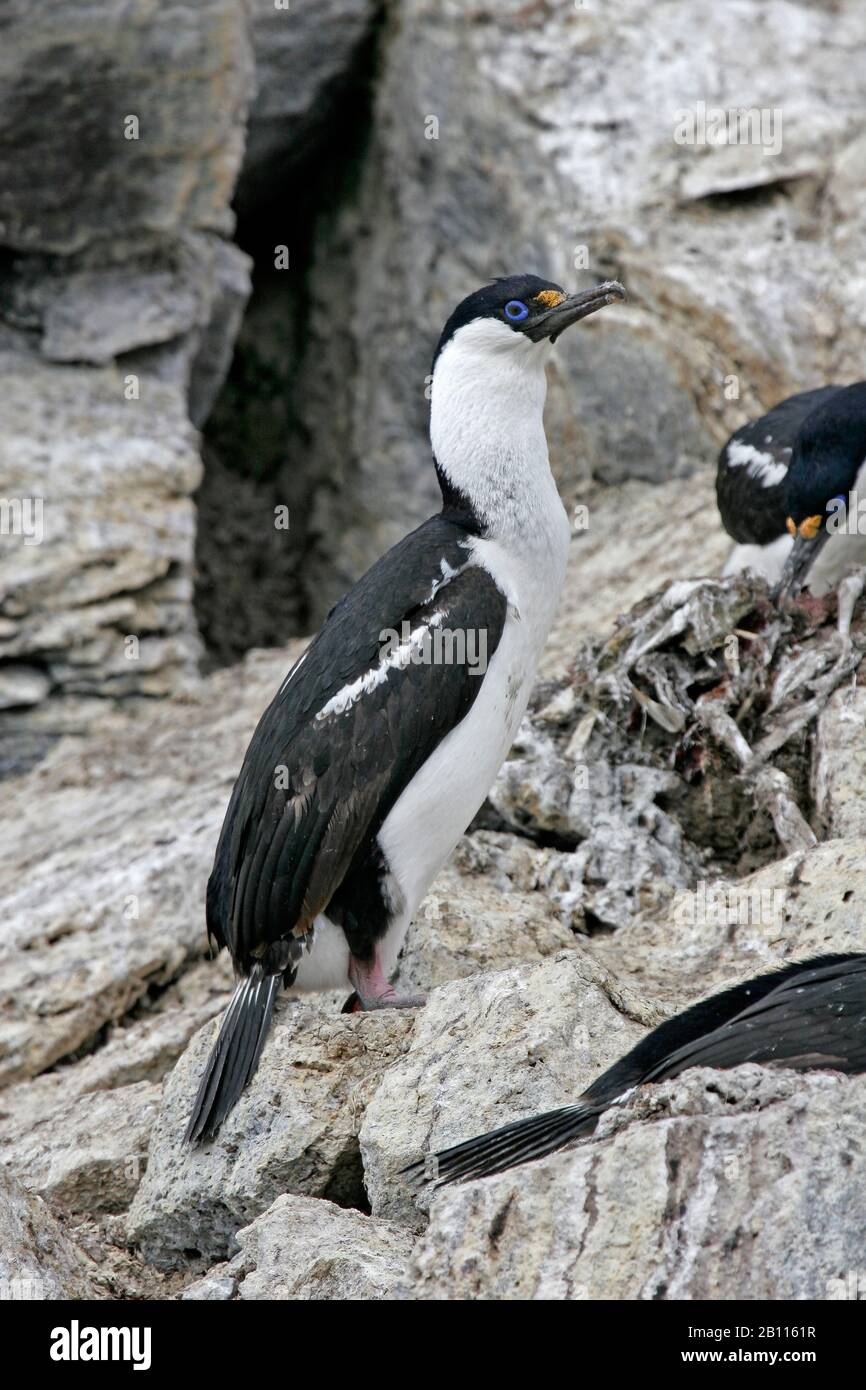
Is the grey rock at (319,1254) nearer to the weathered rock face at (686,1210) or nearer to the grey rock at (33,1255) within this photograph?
the weathered rock face at (686,1210)

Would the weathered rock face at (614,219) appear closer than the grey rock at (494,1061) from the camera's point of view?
No

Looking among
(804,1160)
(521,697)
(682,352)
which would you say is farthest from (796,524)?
(804,1160)

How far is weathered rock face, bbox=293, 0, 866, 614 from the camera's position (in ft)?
33.1

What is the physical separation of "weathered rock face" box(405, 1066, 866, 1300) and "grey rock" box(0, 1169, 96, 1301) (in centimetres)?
100

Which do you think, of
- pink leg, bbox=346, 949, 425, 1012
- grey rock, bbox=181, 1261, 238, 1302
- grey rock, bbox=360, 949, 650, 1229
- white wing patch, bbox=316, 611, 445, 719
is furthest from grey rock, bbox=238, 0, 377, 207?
grey rock, bbox=181, 1261, 238, 1302

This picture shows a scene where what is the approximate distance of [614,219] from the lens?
10422 millimetres

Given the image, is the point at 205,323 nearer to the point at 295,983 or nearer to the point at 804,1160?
the point at 295,983

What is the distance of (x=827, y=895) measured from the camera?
5199mm

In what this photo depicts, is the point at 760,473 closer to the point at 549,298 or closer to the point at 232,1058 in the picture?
the point at 549,298

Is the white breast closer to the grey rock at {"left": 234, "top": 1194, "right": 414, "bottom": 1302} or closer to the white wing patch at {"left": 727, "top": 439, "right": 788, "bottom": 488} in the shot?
the grey rock at {"left": 234, "top": 1194, "right": 414, "bottom": 1302}

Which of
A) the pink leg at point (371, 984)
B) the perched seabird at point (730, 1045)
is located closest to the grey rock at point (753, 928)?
the pink leg at point (371, 984)

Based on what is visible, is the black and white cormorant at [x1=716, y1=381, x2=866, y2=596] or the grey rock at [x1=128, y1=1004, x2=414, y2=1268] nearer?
the grey rock at [x1=128, y1=1004, x2=414, y2=1268]

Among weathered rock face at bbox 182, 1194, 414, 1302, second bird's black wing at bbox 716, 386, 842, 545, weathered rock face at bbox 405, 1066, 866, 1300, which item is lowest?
weathered rock face at bbox 182, 1194, 414, 1302

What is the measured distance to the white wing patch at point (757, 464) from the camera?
741cm
